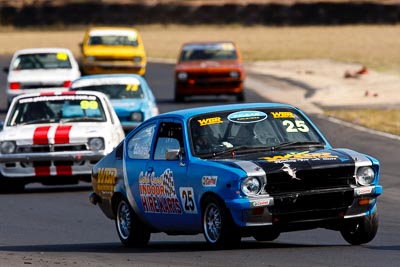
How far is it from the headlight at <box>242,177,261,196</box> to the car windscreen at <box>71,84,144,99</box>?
14296mm

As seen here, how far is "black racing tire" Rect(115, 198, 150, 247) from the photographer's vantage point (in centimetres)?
1189

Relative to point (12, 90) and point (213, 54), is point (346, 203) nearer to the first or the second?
point (12, 90)

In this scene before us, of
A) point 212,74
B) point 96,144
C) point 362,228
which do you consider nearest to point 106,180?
point 362,228

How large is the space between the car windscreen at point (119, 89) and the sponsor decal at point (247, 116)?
13.2 meters

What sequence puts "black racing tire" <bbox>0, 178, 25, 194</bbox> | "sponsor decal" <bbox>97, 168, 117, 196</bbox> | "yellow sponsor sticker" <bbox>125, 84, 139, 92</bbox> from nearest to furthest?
"sponsor decal" <bbox>97, 168, 117, 196</bbox>
"black racing tire" <bbox>0, 178, 25, 194</bbox>
"yellow sponsor sticker" <bbox>125, 84, 139, 92</bbox>

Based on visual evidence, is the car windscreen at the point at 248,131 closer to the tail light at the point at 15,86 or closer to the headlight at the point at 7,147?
the headlight at the point at 7,147

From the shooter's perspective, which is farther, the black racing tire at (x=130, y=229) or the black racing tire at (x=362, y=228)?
the black racing tire at (x=130, y=229)

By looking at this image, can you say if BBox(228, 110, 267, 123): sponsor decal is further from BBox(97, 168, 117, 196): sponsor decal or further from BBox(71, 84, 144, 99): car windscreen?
BBox(71, 84, 144, 99): car windscreen

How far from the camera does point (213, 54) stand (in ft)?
116

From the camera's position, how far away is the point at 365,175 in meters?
10.7

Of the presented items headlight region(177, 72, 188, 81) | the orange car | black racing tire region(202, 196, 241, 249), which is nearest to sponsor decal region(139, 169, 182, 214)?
black racing tire region(202, 196, 241, 249)

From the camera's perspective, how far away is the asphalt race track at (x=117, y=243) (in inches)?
399

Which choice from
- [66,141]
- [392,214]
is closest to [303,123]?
[392,214]

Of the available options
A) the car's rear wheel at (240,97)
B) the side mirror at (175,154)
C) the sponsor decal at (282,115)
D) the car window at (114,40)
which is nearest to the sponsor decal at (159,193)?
the side mirror at (175,154)
